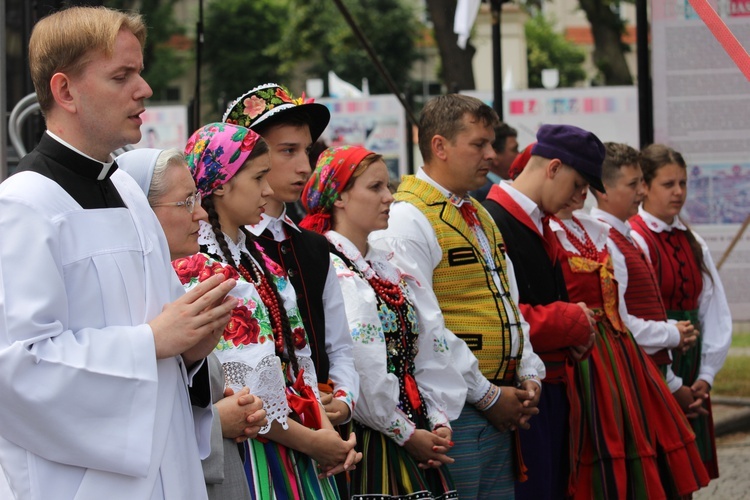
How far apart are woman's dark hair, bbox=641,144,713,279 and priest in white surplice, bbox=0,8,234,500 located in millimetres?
4060

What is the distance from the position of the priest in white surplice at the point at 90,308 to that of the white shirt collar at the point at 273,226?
86cm

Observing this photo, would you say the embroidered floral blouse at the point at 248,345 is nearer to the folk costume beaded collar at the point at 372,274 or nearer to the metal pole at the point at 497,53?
the folk costume beaded collar at the point at 372,274

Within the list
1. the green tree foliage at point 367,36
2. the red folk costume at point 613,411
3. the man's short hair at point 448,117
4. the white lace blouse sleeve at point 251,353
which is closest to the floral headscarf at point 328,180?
the man's short hair at point 448,117

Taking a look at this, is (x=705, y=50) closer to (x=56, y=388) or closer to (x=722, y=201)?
(x=722, y=201)

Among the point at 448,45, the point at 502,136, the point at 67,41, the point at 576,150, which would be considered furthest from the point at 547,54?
the point at 67,41

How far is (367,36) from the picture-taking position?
47.3 meters

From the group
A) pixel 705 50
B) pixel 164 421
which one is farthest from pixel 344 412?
pixel 705 50

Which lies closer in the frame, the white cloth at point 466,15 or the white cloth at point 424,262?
the white cloth at point 424,262

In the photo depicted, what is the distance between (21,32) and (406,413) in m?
3.29

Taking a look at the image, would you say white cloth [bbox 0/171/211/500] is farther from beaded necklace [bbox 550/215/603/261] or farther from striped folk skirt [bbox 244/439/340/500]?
beaded necklace [bbox 550/215/603/261]

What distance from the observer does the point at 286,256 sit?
358 cm

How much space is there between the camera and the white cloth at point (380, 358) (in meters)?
3.84

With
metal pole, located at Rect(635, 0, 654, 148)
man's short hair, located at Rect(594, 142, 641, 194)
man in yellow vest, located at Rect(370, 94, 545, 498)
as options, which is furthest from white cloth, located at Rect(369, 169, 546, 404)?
metal pole, located at Rect(635, 0, 654, 148)

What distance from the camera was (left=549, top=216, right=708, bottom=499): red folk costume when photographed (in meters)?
5.20
